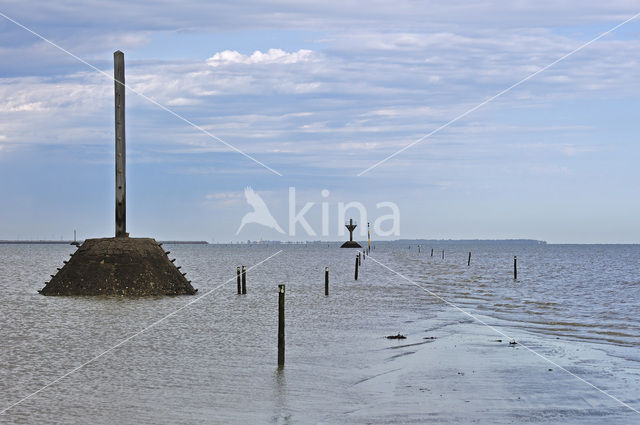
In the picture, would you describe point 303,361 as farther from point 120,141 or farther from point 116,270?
point 120,141

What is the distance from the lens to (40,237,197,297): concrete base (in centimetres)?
3170

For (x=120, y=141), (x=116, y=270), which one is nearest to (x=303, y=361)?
(x=116, y=270)

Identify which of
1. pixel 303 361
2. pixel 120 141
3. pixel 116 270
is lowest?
pixel 303 361

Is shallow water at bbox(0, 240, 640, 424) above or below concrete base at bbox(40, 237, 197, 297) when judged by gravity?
below

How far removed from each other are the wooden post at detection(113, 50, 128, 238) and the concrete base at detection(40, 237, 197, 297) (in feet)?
4.30

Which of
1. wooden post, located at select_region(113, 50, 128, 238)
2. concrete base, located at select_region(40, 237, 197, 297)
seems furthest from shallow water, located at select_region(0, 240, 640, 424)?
wooden post, located at select_region(113, 50, 128, 238)

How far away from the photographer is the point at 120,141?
3391 centimetres

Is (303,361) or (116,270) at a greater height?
(116,270)

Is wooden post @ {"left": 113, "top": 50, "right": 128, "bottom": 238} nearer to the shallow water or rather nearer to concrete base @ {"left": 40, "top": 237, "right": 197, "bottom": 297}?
concrete base @ {"left": 40, "top": 237, "right": 197, "bottom": 297}

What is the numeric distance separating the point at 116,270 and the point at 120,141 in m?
6.15

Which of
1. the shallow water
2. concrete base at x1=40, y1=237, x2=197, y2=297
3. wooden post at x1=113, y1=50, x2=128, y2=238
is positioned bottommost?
the shallow water

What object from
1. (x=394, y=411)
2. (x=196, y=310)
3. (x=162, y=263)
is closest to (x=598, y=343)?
(x=394, y=411)

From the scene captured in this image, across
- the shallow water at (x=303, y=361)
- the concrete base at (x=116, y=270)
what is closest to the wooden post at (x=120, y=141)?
the concrete base at (x=116, y=270)

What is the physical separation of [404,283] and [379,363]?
34129 mm
